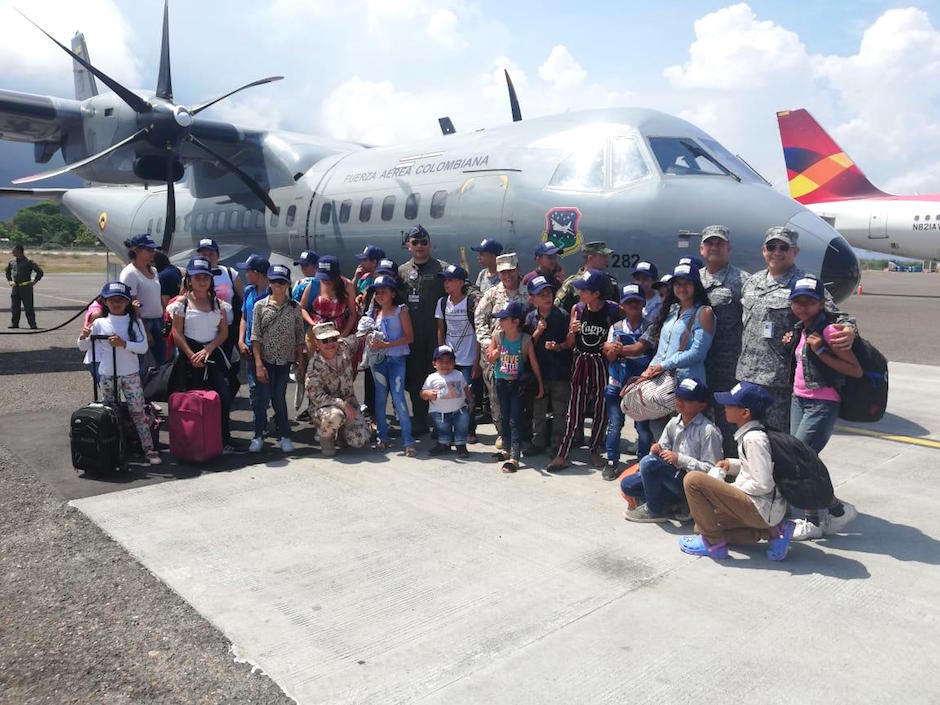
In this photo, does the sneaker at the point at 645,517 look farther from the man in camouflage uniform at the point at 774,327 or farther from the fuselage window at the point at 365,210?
the fuselage window at the point at 365,210

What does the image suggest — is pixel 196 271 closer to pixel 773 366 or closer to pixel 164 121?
pixel 773 366

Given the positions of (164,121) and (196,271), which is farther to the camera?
(164,121)

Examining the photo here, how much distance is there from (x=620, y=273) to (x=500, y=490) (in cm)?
338

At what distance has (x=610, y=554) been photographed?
423cm

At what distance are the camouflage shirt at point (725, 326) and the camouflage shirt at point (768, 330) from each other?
173 mm

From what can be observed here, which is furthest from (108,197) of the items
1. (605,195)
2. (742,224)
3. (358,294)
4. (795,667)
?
(795,667)

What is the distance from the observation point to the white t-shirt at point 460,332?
673 cm

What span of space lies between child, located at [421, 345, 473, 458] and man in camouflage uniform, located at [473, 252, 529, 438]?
0.27 m

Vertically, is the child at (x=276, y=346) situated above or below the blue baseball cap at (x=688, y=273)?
below

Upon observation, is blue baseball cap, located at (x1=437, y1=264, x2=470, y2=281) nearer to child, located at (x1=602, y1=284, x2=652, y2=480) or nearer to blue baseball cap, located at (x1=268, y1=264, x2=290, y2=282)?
blue baseball cap, located at (x1=268, y1=264, x2=290, y2=282)

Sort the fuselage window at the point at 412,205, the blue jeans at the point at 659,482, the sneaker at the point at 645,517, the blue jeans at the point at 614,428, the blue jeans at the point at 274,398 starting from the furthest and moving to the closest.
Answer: the fuselage window at the point at 412,205 → the blue jeans at the point at 274,398 → the blue jeans at the point at 614,428 → the sneaker at the point at 645,517 → the blue jeans at the point at 659,482

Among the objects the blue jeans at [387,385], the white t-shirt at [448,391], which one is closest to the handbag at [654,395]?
the white t-shirt at [448,391]

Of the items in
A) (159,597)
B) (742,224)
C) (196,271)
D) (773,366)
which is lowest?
(159,597)

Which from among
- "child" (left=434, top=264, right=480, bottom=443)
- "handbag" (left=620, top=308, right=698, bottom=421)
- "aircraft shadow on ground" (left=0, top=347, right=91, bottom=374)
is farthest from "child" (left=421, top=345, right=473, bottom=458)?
"aircraft shadow on ground" (left=0, top=347, right=91, bottom=374)
